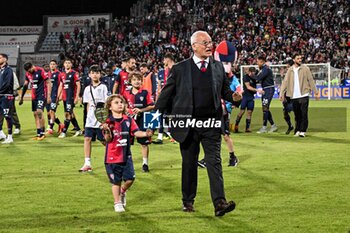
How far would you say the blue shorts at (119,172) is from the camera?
321 inches

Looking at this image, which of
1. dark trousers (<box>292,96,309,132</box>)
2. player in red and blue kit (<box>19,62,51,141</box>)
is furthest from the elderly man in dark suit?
player in red and blue kit (<box>19,62,51,141</box>)

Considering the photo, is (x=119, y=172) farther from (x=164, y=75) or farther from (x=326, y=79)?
(x=326, y=79)

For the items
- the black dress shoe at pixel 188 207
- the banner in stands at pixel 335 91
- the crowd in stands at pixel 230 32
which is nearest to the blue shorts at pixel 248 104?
the black dress shoe at pixel 188 207

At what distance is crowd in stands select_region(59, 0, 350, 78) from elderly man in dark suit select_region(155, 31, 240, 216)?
1247 inches

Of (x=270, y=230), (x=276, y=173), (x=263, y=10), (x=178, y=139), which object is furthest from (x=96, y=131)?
(x=263, y=10)

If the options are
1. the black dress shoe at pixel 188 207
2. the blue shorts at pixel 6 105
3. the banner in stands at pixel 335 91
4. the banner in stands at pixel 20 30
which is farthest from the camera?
the banner in stands at pixel 20 30

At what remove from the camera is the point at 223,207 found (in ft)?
24.4

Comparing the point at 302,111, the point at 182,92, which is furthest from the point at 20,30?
the point at 182,92

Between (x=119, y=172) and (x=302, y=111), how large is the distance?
33.1 feet

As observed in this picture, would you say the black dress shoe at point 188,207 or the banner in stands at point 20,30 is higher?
the banner in stands at point 20,30

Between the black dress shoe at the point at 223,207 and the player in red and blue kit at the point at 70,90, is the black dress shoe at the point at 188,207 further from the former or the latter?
the player in red and blue kit at the point at 70,90

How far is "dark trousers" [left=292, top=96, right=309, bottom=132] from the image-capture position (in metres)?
17.4

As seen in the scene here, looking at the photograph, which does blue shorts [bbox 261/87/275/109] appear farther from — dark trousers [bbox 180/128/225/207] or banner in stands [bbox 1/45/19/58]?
banner in stands [bbox 1/45/19/58]

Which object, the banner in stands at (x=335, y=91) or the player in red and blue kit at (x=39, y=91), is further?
the banner in stands at (x=335, y=91)
